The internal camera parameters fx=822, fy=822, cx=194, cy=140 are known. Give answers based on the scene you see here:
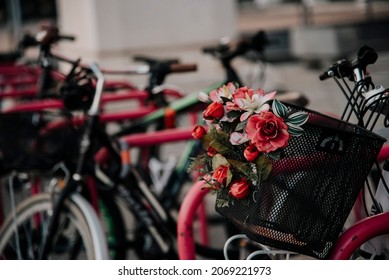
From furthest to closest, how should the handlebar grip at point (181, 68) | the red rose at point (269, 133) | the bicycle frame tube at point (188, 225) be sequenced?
the handlebar grip at point (181, 68)
the bicycle frame tube at point (188, 225)
the red rose at point (269, 133)

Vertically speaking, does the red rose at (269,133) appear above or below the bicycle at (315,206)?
above

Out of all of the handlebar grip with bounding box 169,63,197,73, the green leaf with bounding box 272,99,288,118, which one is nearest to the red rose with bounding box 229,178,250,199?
the green leaf with bounding box 272,99,288,118

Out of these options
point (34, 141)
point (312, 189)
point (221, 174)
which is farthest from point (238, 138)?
point (34, 141)

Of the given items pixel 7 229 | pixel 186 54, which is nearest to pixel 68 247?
pixel 7 229

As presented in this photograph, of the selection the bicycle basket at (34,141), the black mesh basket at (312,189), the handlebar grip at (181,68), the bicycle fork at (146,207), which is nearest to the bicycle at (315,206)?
the black mesh basket at (312,189)

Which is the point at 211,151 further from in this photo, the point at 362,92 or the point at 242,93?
the point at 362,92

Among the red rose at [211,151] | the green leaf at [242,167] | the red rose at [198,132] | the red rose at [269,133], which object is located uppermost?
the red rose at [269,133]

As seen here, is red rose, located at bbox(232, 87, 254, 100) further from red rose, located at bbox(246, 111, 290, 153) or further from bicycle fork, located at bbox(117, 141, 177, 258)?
bicycle fork, located at bbox(117, 141, 177, 258)

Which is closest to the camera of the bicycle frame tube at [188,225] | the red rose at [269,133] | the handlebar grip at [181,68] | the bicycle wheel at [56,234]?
the red rose at [269,133]

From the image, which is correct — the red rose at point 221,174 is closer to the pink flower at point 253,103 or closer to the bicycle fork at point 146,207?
the pink flower at point 253,103

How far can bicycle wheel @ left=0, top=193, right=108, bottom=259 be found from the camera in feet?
10.6

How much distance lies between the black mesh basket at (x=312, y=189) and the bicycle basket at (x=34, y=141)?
1.51 meters

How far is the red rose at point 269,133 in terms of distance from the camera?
7.15 ft
